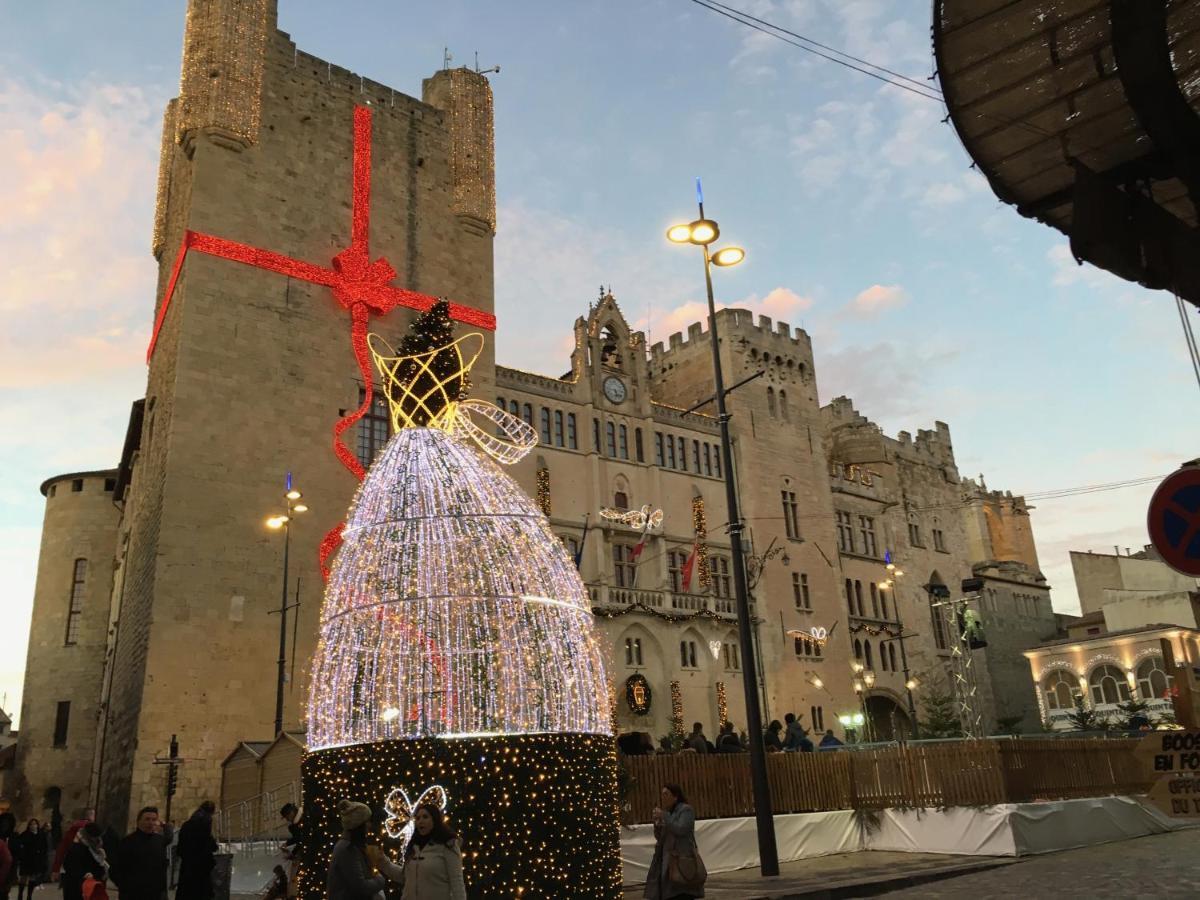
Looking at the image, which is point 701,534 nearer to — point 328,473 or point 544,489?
point 544,489

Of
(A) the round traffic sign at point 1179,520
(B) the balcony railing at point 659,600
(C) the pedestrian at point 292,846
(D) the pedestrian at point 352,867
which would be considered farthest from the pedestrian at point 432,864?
(B) the balcony railing at point 659,600

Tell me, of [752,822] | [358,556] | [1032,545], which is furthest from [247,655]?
[1032,545]

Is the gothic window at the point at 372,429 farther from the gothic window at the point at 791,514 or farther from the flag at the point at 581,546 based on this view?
the gothic window at the point at 791,514

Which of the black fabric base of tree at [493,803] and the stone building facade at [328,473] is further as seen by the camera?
the stone building facade at [328,473]

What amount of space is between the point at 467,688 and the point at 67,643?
112ft

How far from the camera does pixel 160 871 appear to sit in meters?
8.37

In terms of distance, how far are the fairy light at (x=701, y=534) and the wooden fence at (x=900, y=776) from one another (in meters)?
20.4

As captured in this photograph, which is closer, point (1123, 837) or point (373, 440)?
point (1123, 837)

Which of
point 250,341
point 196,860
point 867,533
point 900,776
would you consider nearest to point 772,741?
point 900,776

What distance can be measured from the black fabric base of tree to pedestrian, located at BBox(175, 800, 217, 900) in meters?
2.44

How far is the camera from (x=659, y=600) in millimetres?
33688

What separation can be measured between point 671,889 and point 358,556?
14.2ft

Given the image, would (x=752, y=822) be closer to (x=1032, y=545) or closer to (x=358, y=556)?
(x=358, y=556)

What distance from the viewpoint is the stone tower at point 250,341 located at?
76.2 ft
